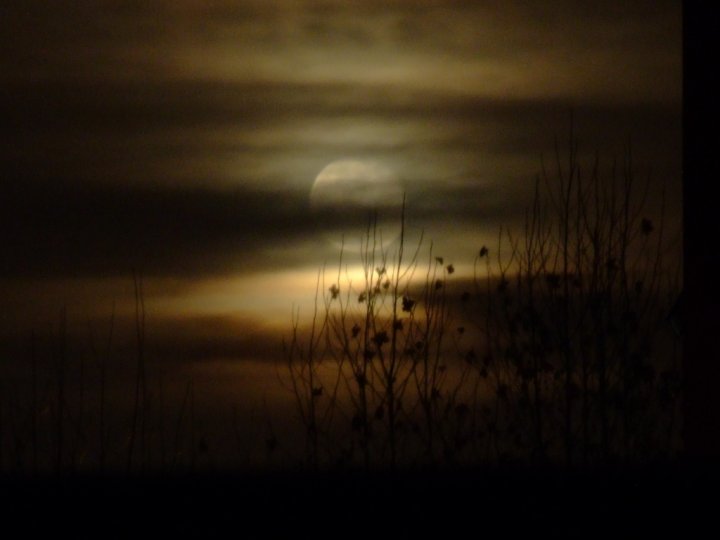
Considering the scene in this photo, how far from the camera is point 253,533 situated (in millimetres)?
6359

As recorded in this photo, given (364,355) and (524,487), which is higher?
(364,355)

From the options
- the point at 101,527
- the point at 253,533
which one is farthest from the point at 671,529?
the point at 101,527

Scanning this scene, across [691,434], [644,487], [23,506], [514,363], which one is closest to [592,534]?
[644,487]

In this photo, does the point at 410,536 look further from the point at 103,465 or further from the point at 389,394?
the point at 103,465

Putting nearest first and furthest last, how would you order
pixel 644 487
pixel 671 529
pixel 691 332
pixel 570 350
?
pixel 671 529 < pixel 644 487 < pixel 691 332 < pixel 570 350

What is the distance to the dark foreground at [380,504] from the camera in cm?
636

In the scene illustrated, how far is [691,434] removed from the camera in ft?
24.7

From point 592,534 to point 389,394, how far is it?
230 cm

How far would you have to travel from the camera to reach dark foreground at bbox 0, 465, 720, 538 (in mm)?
6363

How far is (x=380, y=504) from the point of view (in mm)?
6801

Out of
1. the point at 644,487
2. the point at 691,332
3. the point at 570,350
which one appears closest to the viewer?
the point at 644,487

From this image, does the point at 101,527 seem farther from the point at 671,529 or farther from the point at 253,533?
the point at 671,529

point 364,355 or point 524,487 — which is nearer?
point 524,487

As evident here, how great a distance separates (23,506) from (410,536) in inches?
98.0
